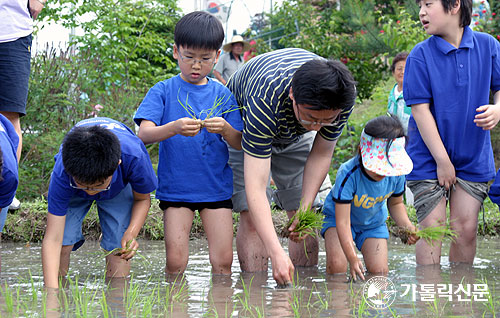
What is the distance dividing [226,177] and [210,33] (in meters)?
1.02

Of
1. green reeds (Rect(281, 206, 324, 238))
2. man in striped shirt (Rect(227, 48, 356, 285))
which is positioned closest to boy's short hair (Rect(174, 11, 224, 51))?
man in striped shirt (Rect(227, 48, 356, 285))

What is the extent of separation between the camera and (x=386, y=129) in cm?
423

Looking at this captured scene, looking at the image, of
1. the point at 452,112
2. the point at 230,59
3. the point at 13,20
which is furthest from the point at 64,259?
the point at 230,59

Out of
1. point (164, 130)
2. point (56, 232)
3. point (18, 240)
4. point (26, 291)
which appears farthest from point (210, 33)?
point (18, 240)

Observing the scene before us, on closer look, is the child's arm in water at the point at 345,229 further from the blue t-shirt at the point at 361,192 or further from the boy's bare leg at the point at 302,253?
the boy's bare leg at the point at 302,253

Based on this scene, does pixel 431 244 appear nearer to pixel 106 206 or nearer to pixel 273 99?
pixel 273 99

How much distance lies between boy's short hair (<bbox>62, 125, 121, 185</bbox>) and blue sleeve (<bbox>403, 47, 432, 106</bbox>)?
7.21ft

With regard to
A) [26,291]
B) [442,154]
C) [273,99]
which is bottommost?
[26,291]

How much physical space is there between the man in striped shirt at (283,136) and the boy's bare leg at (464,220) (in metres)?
1.04

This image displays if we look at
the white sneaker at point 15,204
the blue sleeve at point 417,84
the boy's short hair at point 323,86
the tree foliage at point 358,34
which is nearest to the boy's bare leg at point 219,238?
the boy's short hair at point 323,86

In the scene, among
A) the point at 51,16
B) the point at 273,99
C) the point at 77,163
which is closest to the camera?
the point at 77,163

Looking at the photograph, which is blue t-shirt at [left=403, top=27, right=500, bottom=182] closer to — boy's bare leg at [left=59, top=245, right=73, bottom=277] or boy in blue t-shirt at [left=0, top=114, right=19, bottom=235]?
boy's bare leg at [left=59, top=245, right=73, bottom=277]

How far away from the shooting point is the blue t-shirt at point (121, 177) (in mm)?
3863

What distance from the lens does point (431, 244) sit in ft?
14.2
